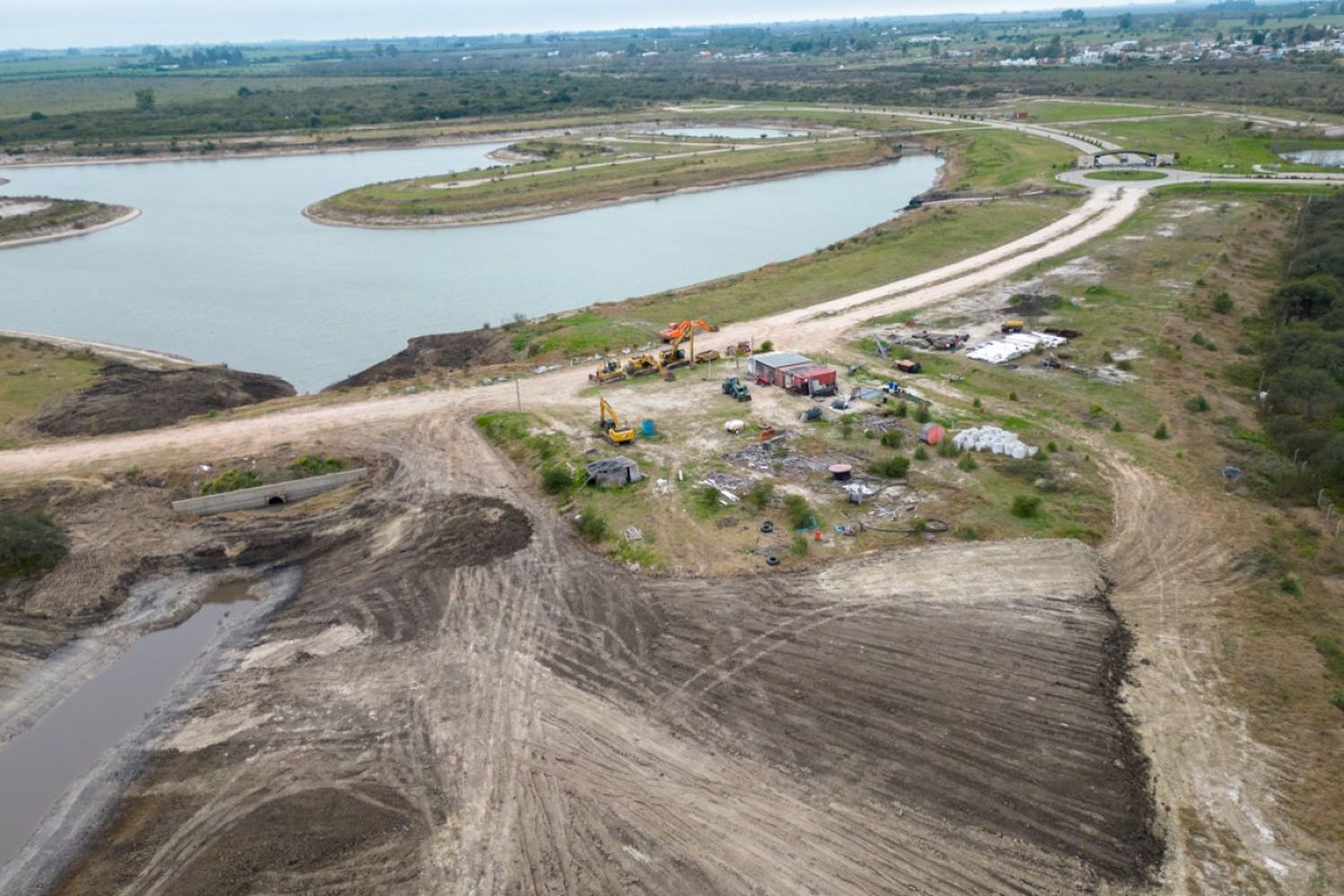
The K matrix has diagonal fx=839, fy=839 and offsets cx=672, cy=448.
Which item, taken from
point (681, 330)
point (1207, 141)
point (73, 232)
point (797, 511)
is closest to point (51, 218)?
point (73, 232)

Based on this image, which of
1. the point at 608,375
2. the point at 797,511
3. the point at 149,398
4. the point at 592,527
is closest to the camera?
the point at 797,511

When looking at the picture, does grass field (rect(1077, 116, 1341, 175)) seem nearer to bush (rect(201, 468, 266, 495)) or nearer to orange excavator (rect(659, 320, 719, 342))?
orange excavator (rect(659, 320, 719, 342))

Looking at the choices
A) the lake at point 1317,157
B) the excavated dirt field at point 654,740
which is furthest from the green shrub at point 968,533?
the lake at point 1317,157

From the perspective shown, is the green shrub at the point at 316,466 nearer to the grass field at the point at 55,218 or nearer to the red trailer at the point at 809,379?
the red trailer at the point at 809,379

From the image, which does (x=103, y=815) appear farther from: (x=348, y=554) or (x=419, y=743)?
(x=348, y=554)

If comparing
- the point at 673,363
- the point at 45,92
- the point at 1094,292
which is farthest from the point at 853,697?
A: the point at 45,92

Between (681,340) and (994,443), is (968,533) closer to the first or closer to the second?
(994,443)
